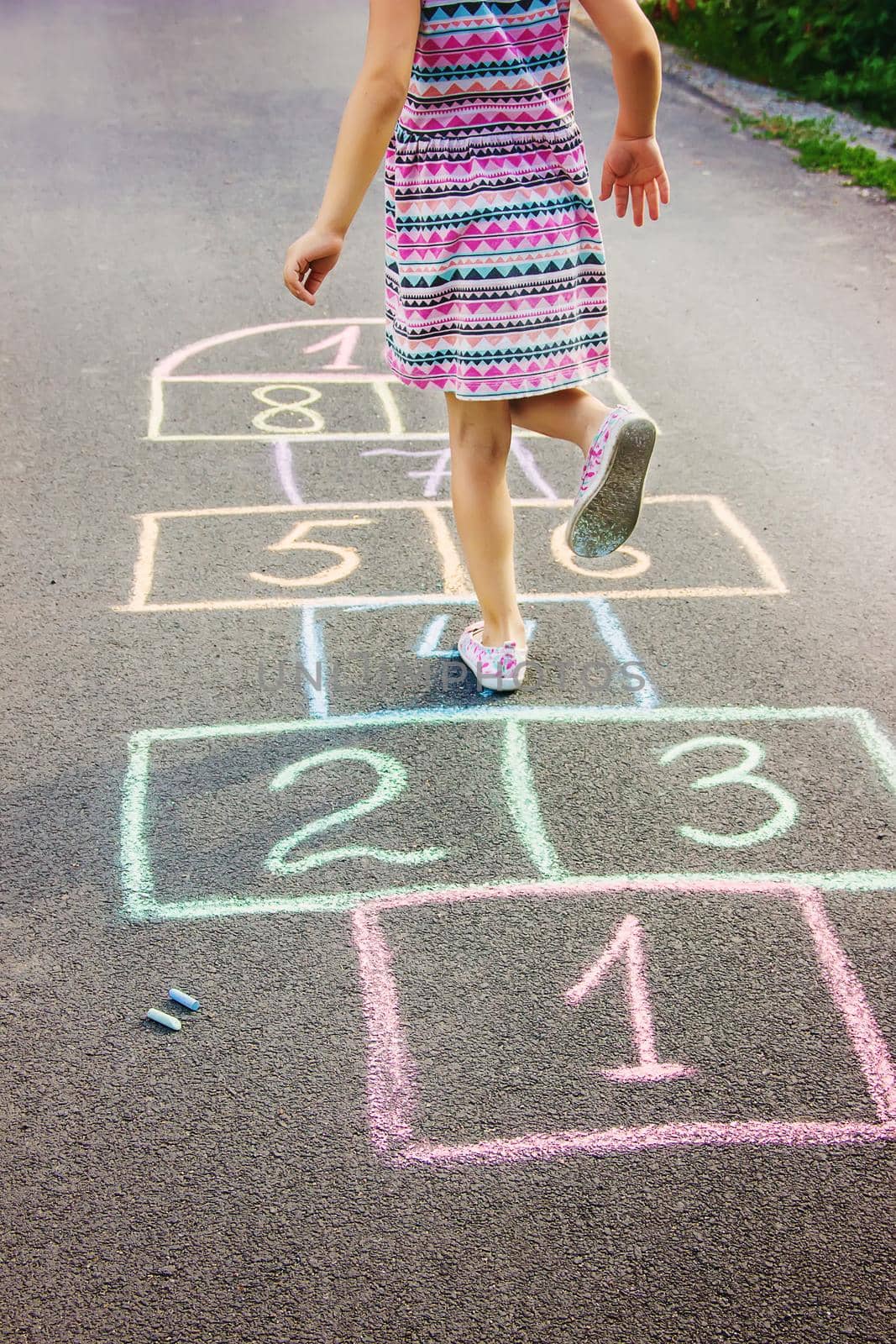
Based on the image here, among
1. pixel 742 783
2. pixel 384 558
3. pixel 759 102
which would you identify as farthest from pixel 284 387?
pixel 759 102

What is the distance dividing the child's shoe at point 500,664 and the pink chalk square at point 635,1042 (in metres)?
0.73

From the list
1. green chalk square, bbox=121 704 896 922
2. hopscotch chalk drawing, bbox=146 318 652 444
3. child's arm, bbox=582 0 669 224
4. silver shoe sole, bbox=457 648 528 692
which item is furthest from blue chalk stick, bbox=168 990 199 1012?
hopscotch chalk drawing, bbox=146 318 652 444

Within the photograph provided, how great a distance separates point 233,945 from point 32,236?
548cm

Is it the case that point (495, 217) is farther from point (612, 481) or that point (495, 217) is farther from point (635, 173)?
point (612, 481)

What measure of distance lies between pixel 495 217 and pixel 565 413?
1.51 feet

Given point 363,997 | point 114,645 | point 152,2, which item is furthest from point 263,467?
point 152,2

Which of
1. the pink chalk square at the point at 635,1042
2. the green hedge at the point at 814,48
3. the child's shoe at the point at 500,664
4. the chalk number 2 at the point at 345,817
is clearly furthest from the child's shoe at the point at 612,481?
the green hedge at the point at 814,48

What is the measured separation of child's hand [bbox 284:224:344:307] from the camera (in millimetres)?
2801

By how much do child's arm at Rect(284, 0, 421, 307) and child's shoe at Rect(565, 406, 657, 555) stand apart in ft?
2.23

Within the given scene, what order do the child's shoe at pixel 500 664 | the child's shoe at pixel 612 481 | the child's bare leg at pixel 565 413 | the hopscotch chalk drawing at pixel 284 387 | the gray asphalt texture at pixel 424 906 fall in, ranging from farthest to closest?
the hopscotch chalk drawing at pixel 284 387 < the child's shoe at pixel 500 664 < the child's bare leg at pixel 565 413 < the child's shoe at pixel 612 481 < the gray asphalt texture at pixel 424 906

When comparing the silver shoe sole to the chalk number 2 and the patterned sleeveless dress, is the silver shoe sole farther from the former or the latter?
the patterned sleeveless dress

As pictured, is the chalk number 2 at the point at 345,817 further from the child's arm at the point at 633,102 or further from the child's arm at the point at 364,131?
the child's arm at the point at 633,102

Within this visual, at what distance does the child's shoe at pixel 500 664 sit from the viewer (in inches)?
129

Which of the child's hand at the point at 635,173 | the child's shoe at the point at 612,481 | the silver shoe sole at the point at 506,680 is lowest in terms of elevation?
the silver shoe sole at the point at 506,680
